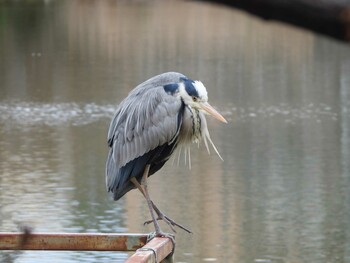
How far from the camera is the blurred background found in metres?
9.12

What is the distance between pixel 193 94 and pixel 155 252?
2.26 feet

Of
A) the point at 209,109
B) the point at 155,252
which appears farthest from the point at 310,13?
the point at 209,109

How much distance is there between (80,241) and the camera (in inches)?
184

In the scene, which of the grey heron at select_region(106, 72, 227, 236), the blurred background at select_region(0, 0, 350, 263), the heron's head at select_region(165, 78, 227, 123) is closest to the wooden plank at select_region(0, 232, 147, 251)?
the grey heron at select_region(106, 72, 227, 236)

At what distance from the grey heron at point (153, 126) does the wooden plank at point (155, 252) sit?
83 mm

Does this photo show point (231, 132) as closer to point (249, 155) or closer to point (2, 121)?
point (249, 155)

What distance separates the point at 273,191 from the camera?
35.7 feet

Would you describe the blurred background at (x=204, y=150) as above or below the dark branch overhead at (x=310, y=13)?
below

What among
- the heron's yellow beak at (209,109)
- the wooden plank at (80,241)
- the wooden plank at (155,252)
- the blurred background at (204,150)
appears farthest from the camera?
the blurred background at (204,150)

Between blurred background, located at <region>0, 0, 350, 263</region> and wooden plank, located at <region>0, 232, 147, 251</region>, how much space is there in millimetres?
778

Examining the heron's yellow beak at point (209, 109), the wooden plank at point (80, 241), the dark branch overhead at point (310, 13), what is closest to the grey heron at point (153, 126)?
the heron's yellow beak at point (209, 109)

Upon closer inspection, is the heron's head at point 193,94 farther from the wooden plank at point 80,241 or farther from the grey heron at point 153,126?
the wooden plank at point 80,241

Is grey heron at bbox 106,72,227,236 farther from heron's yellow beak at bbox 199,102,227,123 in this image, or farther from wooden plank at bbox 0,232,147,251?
wooden plank at bbox 0,232,147,251

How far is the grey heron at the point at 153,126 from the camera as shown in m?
4.53
